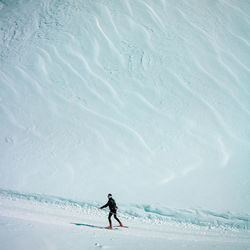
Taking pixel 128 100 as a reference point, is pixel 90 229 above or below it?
below

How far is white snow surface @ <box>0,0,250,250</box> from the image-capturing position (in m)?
3.29

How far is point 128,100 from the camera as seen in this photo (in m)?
4.55

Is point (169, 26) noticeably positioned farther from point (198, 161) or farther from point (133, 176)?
point (133, 176)

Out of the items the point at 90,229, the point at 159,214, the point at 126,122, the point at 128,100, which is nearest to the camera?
the point at 90,229

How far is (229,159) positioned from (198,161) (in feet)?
1.61

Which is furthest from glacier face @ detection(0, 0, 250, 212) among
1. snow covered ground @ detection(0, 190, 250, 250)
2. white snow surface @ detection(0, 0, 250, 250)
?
snow covered ground @ detection(0, 190, 250, 250)

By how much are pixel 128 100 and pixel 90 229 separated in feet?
7.68

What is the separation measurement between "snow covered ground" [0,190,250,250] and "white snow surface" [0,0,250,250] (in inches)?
0.6

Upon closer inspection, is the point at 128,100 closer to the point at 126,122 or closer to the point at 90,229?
the point at 126,122

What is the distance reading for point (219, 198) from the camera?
355cm

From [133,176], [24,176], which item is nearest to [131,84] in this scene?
[133,176]

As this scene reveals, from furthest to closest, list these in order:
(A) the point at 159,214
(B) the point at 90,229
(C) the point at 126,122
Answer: (C) the point at 126,122
(A) the point at 159,214
(B) the point at 90,229

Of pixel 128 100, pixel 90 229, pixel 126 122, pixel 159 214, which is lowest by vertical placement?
pixel 90 229

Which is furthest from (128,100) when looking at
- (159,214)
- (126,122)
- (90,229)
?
(90,229)
